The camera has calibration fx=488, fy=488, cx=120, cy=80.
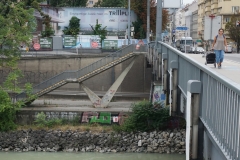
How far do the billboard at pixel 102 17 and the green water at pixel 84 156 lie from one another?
152ft

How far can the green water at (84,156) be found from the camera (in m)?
31.4

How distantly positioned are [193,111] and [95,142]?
2419 cm

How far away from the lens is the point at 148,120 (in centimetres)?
3503

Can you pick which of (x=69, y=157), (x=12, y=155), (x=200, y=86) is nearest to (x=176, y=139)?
(x=69, y=157)

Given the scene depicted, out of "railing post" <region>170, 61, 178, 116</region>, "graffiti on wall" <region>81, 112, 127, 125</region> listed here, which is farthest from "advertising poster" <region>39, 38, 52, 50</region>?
"railing post" <region>170, 61, 178, 116</region>

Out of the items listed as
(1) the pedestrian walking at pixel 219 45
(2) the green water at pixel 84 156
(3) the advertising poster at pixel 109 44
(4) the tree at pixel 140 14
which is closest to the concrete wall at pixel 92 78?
(3) the advertising poster at pixel 109 44

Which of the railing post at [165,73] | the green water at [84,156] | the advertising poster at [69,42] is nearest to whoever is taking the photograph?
the railing post at [165,73]

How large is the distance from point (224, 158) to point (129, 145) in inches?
1023

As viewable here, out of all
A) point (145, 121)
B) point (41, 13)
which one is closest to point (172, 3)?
point (145, 121)

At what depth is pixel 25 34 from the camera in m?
39.7

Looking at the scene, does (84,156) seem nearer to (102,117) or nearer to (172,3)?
(102,117)

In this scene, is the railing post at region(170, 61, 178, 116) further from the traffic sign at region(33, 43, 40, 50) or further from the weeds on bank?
the traffic sign at region(33, 43, 40, 50)

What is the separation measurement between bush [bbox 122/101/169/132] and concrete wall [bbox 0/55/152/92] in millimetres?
15389

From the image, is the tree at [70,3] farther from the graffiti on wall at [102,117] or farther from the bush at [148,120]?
the bush at [148,120]
